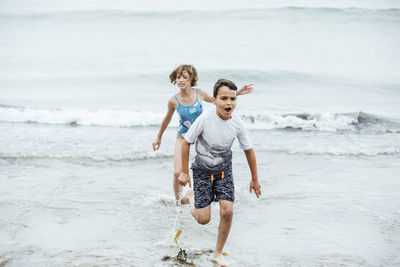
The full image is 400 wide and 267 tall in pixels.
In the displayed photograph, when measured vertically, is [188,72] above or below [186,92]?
above

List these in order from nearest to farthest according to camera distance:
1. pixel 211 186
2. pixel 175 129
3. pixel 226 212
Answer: pixel 226 212, pixel 211 186, pixel 175 129

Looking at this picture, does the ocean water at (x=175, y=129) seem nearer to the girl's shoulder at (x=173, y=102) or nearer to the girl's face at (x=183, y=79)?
the girl's shoulder at (x=173, y=102)

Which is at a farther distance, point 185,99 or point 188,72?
point 185,99

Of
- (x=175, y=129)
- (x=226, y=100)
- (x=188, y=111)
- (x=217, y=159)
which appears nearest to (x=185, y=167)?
(x=217, y=159)

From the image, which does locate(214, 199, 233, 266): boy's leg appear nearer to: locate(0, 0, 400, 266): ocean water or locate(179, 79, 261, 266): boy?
locate(179, 79, 261, 266): boy

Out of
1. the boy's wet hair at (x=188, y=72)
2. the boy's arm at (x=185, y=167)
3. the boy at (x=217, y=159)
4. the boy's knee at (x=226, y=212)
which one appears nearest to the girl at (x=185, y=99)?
the boy's wet hair at (x=188, y=72)

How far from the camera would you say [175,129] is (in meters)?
10.8

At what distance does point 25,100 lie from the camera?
580 inches

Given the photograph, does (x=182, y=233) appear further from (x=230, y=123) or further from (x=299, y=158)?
(x=299, y=158)

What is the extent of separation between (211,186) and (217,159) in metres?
0.28

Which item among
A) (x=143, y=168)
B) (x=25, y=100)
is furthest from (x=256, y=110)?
(x=25, y=100)

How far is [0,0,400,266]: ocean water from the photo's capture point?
166 inches

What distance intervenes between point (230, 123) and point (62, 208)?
2720 millimetres

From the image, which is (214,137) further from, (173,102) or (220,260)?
(173,102)
